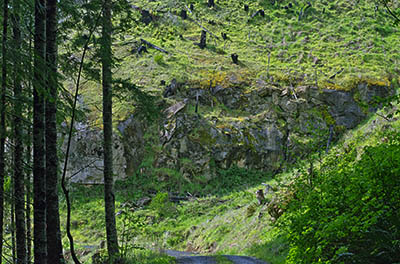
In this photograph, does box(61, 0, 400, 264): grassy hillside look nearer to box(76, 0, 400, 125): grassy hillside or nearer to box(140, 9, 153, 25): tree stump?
box(76, 0, 400, 125): grassy hillside

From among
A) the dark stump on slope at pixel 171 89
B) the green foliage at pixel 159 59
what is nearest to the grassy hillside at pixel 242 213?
the dark stump on slope at pixel 171 89

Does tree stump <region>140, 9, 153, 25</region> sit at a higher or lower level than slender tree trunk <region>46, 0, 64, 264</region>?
higher

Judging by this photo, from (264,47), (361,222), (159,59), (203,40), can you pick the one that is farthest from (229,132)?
(361,222)

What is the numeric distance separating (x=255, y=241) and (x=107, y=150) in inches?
273

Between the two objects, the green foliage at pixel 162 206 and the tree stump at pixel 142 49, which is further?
the tree stump at pixel 142 49

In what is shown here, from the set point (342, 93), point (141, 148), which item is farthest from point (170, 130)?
point (342, 93)

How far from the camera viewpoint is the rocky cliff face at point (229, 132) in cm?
2716

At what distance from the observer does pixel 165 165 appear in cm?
2742

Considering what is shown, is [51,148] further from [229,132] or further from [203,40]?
[203,40]

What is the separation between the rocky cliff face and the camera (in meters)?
27.2

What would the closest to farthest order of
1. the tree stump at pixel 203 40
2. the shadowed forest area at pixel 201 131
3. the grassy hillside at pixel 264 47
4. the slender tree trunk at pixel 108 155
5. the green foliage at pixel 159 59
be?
the shadowed forest area at pixel 201 131
the slender tree trunk at pixel 108 155
the grassy hillside at pixel 264 47
the green foliage at pixel 159 59
the tree stump at pixel 203 40

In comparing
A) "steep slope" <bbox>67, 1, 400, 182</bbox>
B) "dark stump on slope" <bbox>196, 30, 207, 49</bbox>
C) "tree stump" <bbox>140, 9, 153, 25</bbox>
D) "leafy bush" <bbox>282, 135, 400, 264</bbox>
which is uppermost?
"tree stump" <bbox>140, 9, 153, 25</bbox>

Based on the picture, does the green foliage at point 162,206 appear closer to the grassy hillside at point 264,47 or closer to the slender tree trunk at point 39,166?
the grassy hillside at point 264,47

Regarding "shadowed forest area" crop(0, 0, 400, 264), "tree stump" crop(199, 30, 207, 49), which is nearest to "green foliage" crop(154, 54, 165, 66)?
"shadowed forest area" crop(0, 0, 400, 264)
